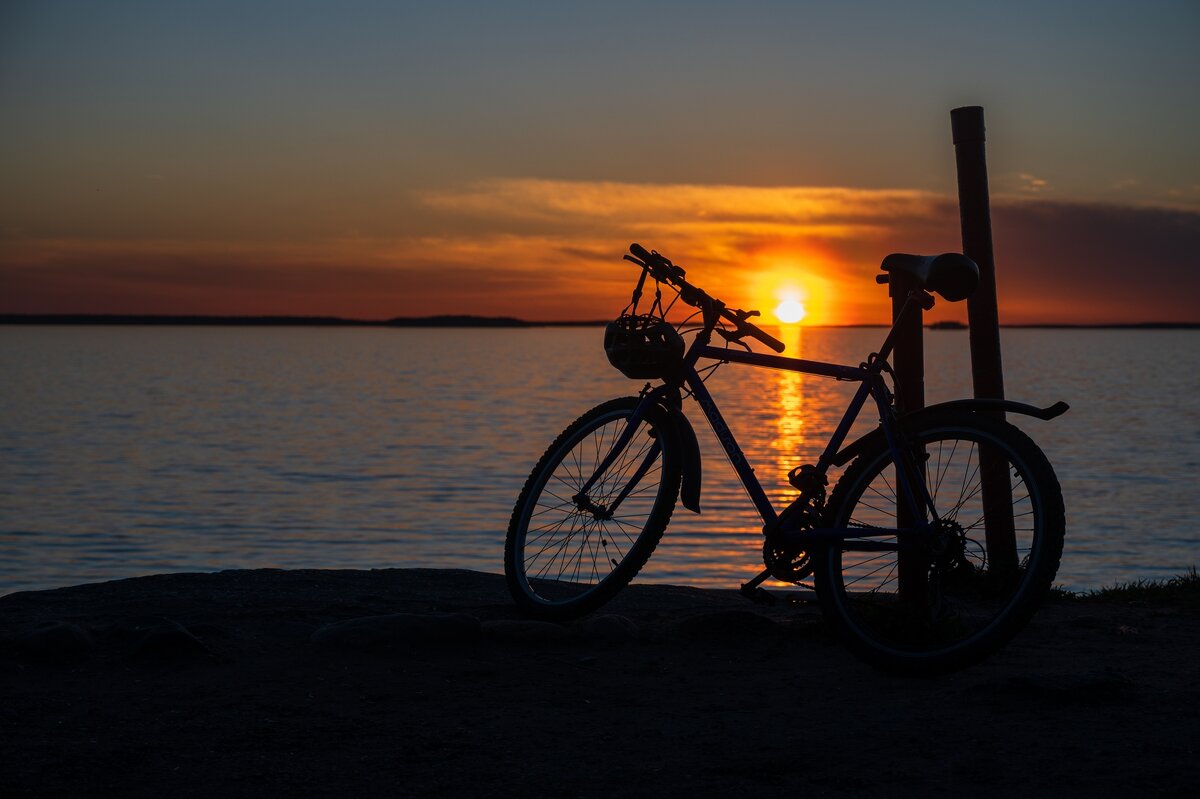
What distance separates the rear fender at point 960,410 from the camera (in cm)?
491

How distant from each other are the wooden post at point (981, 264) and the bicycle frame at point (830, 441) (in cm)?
157

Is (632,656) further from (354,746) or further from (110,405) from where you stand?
(110,405)

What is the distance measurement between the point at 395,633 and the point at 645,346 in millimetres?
1798

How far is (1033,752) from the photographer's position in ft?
13.5

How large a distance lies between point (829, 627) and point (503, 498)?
1627 cm

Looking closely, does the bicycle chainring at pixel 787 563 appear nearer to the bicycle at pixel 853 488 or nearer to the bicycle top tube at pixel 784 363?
the bicycle at pixel 853 488

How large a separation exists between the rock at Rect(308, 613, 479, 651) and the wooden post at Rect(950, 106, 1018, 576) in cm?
311

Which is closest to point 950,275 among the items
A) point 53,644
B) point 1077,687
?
point 1077,687

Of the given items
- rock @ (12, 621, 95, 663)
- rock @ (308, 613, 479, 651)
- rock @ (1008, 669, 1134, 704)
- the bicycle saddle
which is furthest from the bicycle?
rock @ (12, 621, 95, 663)

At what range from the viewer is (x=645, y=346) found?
594cm

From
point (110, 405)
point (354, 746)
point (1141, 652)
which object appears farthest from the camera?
point (110, 405)

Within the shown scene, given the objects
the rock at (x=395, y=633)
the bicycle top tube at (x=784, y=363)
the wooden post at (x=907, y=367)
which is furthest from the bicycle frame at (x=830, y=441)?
the rock at (x=395, y=633)

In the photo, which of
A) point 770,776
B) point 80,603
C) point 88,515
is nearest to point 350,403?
point 88,515

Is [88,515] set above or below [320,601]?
below
